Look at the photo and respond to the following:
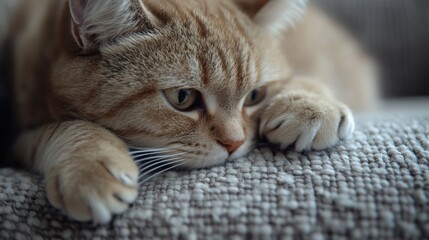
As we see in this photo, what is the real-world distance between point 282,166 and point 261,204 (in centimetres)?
14

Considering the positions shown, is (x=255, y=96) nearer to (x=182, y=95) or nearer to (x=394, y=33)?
(x=182, y=95)

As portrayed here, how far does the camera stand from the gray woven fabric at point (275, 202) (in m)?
0.74

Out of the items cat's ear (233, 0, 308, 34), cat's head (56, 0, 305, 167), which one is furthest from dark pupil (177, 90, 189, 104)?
cat's ear (233, 0, 308, 34)

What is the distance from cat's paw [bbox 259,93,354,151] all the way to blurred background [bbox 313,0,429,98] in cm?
108

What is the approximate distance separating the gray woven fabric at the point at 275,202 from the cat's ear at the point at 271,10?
0.45 meters

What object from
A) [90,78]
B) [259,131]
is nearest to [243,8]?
[259,131]

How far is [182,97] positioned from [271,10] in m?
0.39

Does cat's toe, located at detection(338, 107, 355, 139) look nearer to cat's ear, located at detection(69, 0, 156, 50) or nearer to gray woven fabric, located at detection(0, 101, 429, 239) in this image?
gray woven fabric, located at detection(0, 101, 429, 239)

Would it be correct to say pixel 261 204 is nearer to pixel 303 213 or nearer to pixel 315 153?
pixel 303 213

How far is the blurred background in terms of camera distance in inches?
77.5

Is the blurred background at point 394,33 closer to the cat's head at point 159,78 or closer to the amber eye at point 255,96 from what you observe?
the amber eye at point 255,96

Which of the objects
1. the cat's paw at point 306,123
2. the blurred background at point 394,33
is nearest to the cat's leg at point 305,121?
the cat's paw at point 306,123

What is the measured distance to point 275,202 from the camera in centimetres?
78

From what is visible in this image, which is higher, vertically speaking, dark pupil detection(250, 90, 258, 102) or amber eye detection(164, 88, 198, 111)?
amber eye detection(164, 88, 198, 111)
